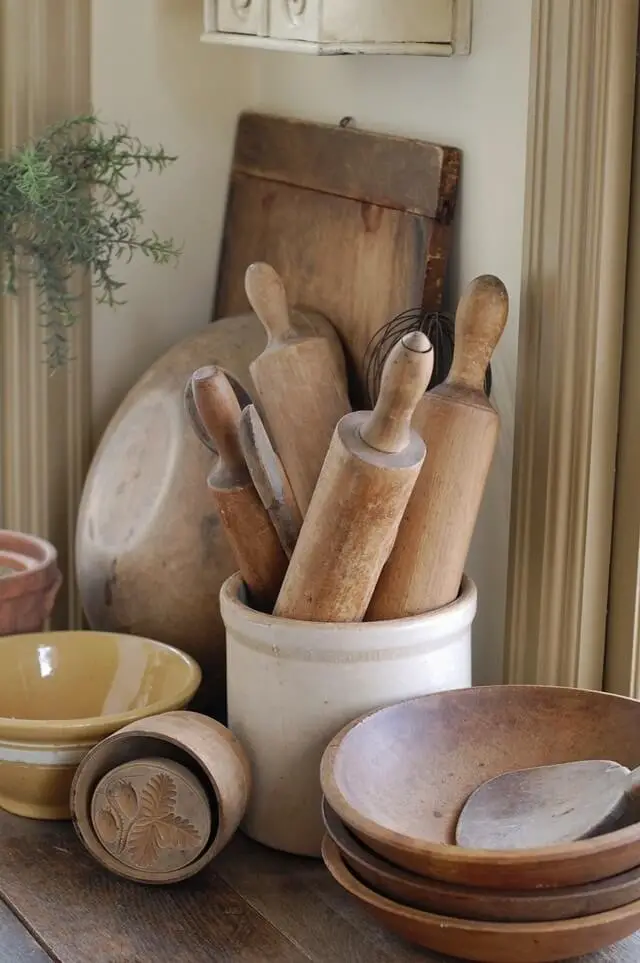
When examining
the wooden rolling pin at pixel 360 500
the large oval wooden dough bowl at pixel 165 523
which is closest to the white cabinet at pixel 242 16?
the large oval wooden dough bowl at pixel 165 523

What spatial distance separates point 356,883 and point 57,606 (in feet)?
1.98

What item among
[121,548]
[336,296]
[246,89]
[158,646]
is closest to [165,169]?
[246,89]

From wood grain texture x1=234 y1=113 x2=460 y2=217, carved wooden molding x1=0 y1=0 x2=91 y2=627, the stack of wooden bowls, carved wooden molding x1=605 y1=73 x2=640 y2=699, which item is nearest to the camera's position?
the stack of wooden bowls

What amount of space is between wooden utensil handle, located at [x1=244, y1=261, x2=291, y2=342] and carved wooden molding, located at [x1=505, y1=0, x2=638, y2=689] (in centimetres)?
19

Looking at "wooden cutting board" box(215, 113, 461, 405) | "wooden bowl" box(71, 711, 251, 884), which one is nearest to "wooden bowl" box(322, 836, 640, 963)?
"wooden bowl" box(71, 711, 251, 884)

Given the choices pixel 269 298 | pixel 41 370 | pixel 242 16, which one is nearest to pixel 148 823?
pixel 269 298

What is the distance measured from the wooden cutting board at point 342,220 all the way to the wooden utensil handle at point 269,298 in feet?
0.35

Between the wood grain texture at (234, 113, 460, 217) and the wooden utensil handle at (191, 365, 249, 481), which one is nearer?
the wooden utensil handle at (191, 365, 249, 481)

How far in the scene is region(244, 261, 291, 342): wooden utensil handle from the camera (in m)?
1.00

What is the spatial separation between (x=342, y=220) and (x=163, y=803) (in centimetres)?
53

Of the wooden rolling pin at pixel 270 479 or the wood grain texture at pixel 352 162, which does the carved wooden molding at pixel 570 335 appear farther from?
the wooden rolling pin at pixel 270 479

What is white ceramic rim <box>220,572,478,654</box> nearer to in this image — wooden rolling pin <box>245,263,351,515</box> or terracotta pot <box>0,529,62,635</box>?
wooden rolling pin <box>245,263,351,515</box>

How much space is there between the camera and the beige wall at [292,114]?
1.01 meters

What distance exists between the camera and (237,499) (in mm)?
928
